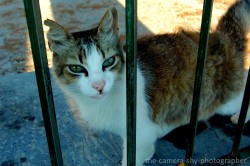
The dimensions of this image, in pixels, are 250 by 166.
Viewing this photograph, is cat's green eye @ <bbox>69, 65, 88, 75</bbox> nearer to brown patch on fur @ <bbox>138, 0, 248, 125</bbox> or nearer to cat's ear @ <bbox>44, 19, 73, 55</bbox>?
cat's ear @ <bbox>44, 19, 73, 55</bbox>

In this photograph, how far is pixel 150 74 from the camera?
5.11ft

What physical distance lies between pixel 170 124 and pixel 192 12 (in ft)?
7.43

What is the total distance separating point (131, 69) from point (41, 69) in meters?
0.24

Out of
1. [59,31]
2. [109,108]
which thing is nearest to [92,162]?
[109,108]

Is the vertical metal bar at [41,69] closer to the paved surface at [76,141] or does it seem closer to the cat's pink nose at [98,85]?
the cat's pink nose at [98,85]

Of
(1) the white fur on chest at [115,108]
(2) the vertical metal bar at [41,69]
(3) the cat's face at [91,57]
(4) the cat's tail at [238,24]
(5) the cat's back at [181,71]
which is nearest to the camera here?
(2) the vertical metal bar at [41,69]

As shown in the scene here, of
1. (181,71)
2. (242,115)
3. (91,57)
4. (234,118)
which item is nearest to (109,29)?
(91,57)

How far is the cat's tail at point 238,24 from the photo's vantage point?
1.71 metres

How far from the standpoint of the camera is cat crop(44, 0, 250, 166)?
1324 mm

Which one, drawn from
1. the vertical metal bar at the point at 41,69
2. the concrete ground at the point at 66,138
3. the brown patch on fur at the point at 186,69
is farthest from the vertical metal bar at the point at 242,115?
the vertical metal bar at the point at 41,69

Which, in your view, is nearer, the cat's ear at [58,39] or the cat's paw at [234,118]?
the cat's ear at [58,39]

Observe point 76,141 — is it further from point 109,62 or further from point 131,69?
point 131,69

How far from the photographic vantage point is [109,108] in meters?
1.48

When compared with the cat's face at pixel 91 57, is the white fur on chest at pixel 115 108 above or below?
below
